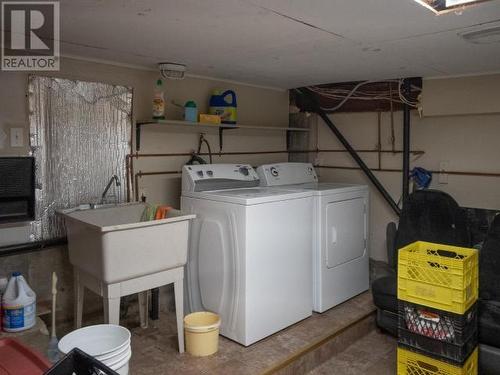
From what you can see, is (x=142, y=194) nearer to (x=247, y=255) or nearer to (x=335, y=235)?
(x=247, y=255)

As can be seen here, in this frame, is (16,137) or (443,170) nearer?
(16,137)

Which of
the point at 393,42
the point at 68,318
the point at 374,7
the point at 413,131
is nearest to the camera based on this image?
the point at 374,7

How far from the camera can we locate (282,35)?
2.16 m

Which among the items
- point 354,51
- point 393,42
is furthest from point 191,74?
point 393,42

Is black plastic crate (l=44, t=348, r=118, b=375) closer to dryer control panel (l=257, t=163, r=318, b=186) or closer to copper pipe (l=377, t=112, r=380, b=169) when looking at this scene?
dryer control panel (l=257, t=163, r=318, b=186)

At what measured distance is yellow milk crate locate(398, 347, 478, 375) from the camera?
2.33 meters

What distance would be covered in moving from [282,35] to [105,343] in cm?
181

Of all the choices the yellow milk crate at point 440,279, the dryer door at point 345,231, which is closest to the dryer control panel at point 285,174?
the dryer door at point 345,231

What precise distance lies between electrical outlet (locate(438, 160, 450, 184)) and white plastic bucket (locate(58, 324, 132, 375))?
2.83m

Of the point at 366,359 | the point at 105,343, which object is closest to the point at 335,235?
the point at 366,359

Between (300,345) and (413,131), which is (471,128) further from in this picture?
(300,345)

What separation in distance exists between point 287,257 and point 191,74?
166 cm

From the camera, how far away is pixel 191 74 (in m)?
3.33

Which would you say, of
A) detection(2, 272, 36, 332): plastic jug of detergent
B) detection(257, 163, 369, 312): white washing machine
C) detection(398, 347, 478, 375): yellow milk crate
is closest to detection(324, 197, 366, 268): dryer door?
detection(257, 163, 369, 312): white washing machine
